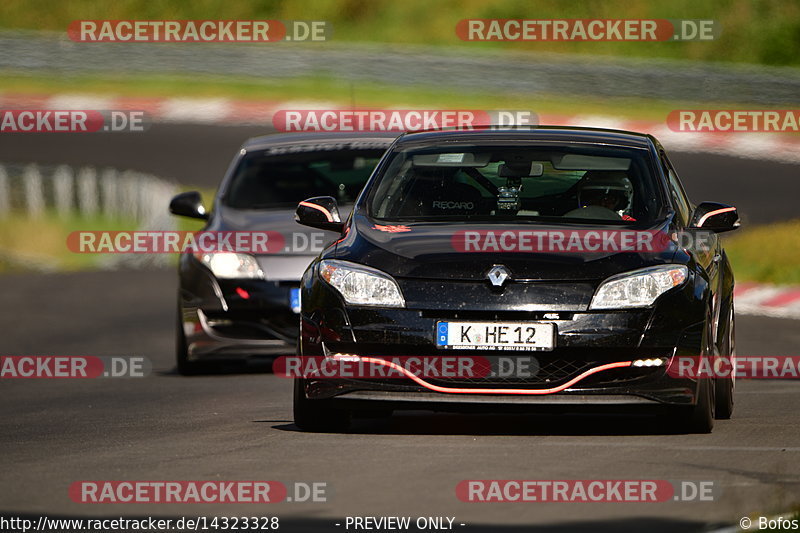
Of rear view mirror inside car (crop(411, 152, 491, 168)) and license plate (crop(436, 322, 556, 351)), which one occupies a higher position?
rear view mirror inside car (crop(411, 152, 491, 168))

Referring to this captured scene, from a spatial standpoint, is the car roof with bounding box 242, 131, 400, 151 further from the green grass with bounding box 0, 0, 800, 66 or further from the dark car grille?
the green grass with bounding box 0, 0, 800, 66

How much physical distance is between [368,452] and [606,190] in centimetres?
221

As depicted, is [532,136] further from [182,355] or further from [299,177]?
[299,177]

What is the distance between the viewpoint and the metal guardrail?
32500mm

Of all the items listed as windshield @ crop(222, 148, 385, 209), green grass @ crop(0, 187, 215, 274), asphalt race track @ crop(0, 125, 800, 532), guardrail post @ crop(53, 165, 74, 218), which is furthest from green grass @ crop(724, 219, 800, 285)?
guardrail post @ crop(53, 165, 74, 218)

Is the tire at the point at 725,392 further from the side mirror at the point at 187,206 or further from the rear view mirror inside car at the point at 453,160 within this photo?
the side mirror at the point at 187,206

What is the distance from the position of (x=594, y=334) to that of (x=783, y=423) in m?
1.59

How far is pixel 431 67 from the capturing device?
3531 cm

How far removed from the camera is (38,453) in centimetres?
823

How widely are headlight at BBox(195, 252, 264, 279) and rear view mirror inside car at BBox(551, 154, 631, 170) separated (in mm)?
3270

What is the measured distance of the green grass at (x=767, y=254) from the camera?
18.6 m

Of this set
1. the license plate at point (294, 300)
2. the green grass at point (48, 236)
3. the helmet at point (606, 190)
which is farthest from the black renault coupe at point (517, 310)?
the green grass at point (48, 236)

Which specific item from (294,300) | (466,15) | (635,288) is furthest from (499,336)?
(466,15)

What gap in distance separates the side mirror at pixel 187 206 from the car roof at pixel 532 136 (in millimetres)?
3168
